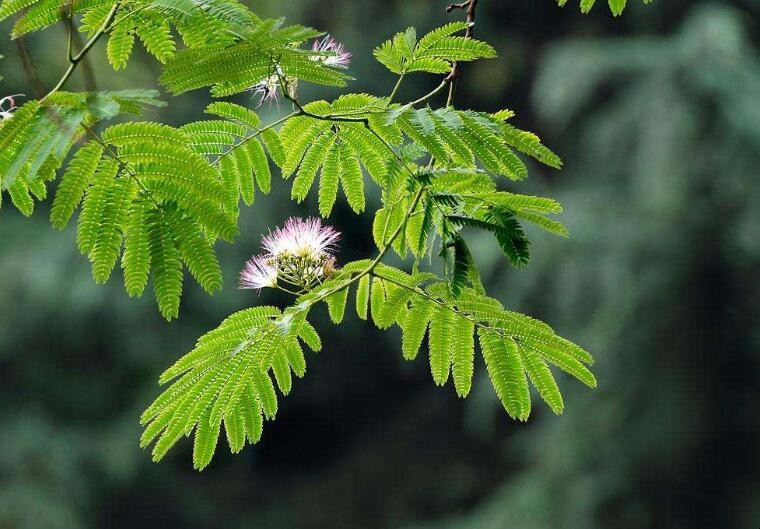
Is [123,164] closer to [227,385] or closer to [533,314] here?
[227,385]

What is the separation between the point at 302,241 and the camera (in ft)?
7.63

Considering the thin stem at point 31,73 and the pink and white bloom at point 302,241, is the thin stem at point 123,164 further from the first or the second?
the pink and white bloom at point 302,241

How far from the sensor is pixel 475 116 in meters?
2.09

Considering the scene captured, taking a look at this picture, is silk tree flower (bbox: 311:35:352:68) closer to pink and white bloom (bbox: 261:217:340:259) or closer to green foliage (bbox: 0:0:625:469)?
green foliage (bbox: 0:0:625:469)

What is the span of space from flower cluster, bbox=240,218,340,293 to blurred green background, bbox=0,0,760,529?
625cm

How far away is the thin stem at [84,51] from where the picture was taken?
5.89 ft

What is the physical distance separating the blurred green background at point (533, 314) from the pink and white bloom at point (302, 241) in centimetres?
627

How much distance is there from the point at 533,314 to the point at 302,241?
311 inches

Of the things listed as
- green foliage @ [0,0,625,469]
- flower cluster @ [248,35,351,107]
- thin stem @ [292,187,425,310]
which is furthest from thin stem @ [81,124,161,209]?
thin stem @ [292,187,425,310]

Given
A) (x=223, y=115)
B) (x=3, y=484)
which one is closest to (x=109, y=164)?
(x=223, y=115)

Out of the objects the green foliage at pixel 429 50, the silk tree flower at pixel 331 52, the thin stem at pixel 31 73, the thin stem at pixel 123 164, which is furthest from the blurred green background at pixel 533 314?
the thin stem at pixel 123 164

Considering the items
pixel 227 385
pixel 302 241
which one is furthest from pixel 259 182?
pixel 227 385

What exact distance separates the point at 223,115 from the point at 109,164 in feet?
1.30

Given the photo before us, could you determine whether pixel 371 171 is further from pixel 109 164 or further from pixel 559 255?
pixel 559 255
